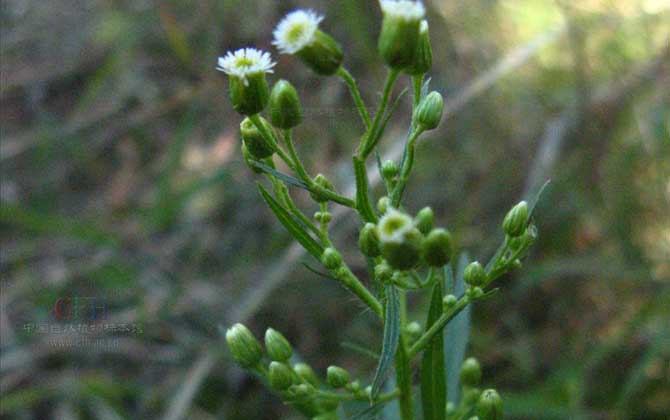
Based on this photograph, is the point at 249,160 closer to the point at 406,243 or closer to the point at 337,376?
the point at 406,243

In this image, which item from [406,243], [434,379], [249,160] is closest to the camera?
[406,243]

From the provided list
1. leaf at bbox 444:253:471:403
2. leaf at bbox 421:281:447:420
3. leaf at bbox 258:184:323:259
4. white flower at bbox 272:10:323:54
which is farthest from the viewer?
leaf at bbox 444:253:471:403

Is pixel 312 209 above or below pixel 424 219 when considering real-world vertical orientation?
above

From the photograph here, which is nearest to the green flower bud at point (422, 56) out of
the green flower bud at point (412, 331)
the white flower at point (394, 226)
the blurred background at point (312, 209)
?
the white flower at point (394, 226)

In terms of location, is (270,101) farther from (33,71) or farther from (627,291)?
(33,71)

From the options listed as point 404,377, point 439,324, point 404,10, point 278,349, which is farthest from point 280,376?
point 404,10

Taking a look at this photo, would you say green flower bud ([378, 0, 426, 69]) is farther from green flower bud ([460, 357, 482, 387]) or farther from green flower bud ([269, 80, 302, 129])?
green flower bud ([460, 357, 482, 387])

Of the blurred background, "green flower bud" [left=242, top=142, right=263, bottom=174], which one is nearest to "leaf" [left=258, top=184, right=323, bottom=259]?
"green flower bud" [left=242, top=142, right=263, bottom=174]
